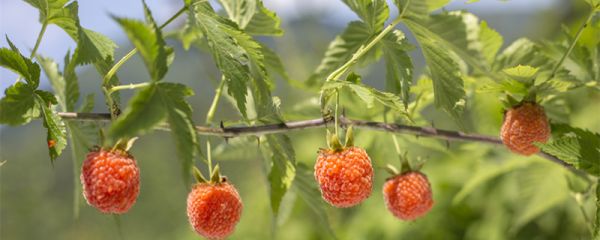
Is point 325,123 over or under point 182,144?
under

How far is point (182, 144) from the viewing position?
0.78 m

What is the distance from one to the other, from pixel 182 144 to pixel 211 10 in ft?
0.94

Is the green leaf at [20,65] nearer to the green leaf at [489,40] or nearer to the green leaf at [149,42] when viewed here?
the green leaf at [149,42]

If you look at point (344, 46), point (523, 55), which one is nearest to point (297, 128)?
point (344, 46)

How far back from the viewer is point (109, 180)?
0.95 meters

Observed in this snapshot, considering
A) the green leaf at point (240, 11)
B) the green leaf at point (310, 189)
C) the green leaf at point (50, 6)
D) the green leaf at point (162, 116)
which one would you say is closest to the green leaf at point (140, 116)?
the green leaf at point (162, 116)

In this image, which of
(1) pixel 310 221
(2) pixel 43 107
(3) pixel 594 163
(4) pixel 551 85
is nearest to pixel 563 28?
(4) pixel 551 85

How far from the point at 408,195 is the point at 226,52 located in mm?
588

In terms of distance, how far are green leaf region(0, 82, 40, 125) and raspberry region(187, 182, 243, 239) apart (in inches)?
12.0

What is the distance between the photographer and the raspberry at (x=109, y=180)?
0.95 meters

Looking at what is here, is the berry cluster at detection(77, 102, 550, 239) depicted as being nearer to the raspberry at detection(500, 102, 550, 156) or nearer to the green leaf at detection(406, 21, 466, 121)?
the raspberry at detection(500, 102, 550, 156)

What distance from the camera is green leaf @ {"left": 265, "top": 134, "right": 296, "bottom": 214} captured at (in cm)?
115

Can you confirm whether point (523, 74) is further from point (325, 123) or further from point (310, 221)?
point (310, 221)

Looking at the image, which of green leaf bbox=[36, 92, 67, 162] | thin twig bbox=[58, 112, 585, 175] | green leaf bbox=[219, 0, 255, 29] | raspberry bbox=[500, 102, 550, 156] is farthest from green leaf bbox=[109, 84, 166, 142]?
raspberry bbox=[500, 102, 550, 156]
